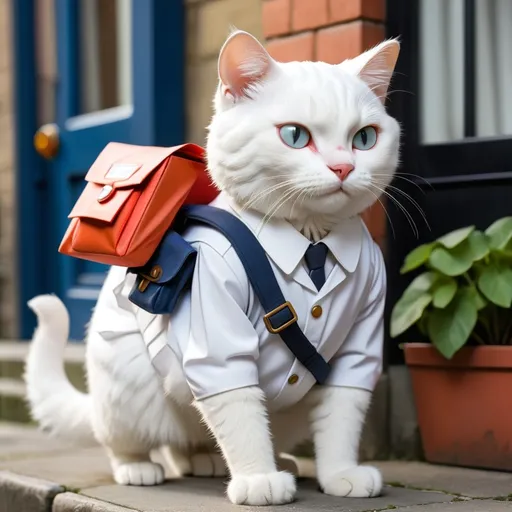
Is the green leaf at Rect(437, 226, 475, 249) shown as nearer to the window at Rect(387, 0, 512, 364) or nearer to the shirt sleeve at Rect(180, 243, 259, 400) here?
the window at Rect(387, 0, 512, 364)

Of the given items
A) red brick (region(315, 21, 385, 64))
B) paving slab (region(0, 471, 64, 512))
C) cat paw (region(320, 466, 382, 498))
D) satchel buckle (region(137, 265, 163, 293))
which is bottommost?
paving slab (region(0, 471, 64, 512))

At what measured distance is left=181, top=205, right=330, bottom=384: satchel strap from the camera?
1887 millimetres

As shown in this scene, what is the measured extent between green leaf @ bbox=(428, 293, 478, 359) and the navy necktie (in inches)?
20.3

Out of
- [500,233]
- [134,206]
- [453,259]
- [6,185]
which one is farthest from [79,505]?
[6,185]

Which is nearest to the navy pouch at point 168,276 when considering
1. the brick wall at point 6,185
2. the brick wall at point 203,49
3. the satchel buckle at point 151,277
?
the satchel buckle at point 151,277

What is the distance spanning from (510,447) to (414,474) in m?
0.23

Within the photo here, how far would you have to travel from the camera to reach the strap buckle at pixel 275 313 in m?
1.88

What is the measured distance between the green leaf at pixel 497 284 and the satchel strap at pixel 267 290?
54 cm

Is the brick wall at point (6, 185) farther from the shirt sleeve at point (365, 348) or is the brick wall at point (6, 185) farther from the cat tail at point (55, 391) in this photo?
the shirt sleeve at point (365, 348)

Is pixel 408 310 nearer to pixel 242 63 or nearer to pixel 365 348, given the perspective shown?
pixel 365 348

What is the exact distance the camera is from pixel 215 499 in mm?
1979

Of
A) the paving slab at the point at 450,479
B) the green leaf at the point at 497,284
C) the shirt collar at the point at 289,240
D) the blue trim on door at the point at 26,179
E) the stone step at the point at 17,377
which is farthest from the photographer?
the blue trim on door at the point at 26,179

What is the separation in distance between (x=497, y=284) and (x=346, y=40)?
0.78 m

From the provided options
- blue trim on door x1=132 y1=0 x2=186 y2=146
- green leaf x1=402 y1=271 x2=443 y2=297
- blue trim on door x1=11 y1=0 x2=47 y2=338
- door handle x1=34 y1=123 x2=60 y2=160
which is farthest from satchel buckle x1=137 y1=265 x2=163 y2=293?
blue trim on door x1=11 y1=0 x2=47 y2=338
